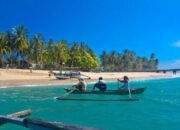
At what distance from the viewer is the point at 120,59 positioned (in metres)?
181

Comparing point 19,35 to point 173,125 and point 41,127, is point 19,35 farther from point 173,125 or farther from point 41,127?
point 41,127

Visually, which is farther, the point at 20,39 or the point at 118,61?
the point at 118,61

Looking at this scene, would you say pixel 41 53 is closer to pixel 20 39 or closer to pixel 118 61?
pixel 20 39

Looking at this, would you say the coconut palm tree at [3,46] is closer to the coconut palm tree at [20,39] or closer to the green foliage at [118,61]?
the coconut palm tree at [20,39]

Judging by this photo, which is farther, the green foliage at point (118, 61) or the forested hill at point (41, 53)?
the green foliage at point (118, 61)

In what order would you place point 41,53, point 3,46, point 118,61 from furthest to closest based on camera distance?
point 118,61
point 41,53
point 3,46

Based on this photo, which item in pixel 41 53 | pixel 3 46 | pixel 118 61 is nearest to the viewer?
pixel 3 46

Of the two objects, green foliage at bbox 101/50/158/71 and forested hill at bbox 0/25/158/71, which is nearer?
forested hill at bbox 0/25/158/71

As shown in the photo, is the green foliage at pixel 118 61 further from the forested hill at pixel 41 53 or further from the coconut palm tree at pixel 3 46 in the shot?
the coconut palm tree at pixel 3 46

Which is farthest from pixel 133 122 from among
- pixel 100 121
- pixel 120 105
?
pixel 120 105

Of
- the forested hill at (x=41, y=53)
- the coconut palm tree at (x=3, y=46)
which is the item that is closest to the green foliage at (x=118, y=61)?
the forested hill at (x=41, y=53)

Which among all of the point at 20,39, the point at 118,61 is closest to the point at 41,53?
the point at 20,39

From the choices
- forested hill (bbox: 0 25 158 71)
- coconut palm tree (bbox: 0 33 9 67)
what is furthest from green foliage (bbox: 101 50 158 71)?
coconut palm tree (bbox: 0 33 9 67)

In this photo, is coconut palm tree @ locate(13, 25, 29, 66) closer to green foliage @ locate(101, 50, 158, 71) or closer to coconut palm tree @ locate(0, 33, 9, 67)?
coconut palm tree @ locate(0, 33, 9, 67)
